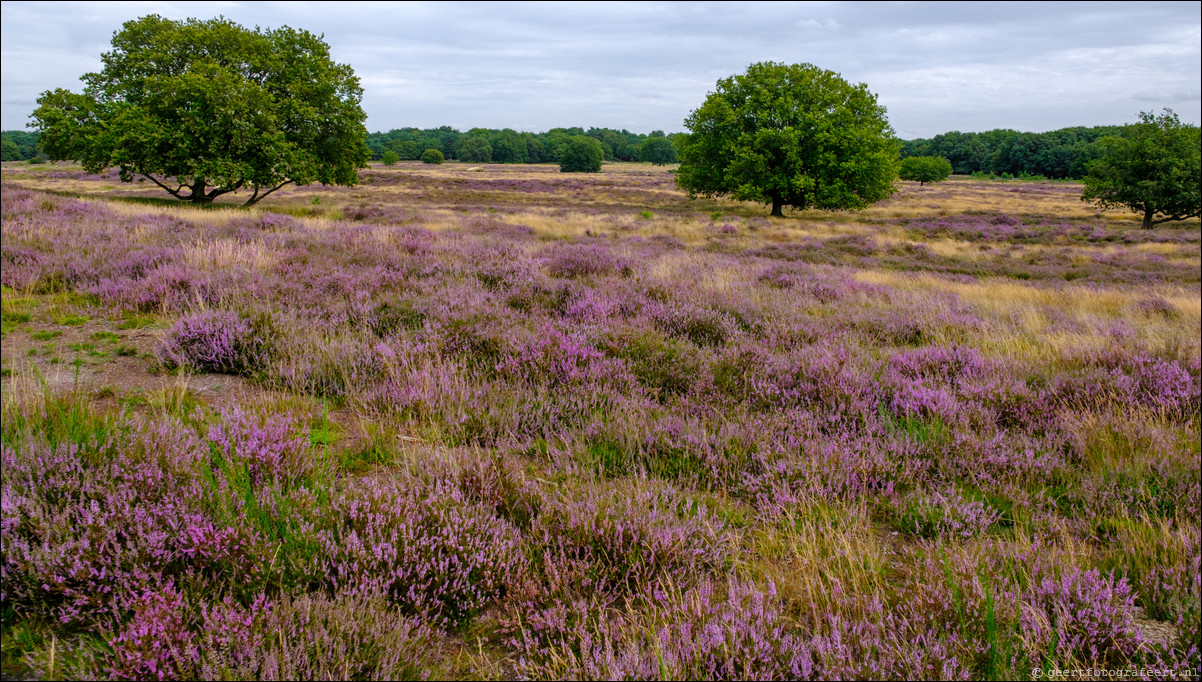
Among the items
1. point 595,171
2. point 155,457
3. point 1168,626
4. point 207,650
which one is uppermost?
point 595,171

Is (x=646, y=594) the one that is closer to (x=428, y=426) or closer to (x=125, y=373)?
(x=428, y=426)

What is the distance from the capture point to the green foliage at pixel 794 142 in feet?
107

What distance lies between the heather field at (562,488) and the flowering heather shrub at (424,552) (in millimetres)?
16

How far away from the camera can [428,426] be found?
357cm

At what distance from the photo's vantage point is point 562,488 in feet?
9.21

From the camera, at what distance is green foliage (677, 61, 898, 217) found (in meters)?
32.7

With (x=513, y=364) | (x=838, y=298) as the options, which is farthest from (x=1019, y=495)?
(x=838, y=298)

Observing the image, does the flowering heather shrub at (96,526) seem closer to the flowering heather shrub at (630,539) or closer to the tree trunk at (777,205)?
the flowering heather shrub at (630,539)

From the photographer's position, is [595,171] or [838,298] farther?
[595,171]

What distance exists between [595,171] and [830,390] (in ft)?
334

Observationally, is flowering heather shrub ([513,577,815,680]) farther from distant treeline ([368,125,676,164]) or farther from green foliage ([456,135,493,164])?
green foliage ([456,135,493,164])

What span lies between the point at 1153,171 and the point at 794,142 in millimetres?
20996

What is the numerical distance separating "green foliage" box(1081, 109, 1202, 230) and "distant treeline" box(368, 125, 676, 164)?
94406 millimetres

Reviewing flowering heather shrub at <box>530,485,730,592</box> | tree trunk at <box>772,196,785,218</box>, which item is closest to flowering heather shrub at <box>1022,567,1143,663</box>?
flowering heather shrub at <box>530,485,730,592</box>
